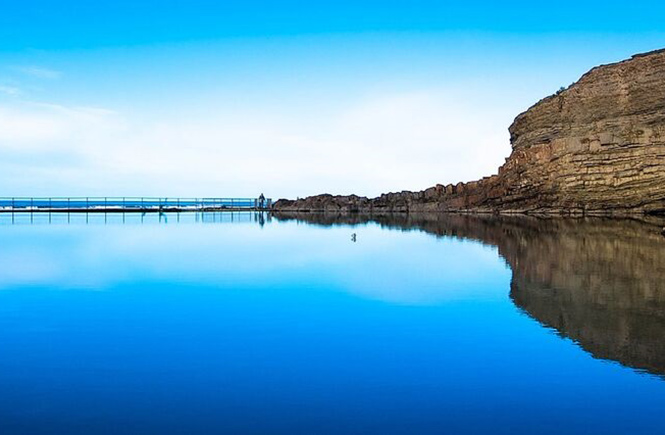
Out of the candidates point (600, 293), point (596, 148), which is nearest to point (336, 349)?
point (600, 293)

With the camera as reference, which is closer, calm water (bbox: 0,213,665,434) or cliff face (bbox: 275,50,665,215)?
calm water (bbox: 0,213,665,434)

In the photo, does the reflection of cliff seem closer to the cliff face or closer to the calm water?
the calm water

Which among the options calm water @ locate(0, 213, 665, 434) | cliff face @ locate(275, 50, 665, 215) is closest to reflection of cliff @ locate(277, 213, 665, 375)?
calm water @ locate(0, 213, 665, 434)

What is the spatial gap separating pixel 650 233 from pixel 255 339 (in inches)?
1131

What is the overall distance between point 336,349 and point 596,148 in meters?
60.2

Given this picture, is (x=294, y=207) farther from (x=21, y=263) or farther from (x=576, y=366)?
(x=576, y=366)

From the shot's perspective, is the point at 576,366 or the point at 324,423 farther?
the point at 576,366

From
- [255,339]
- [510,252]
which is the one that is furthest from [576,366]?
[510,252]

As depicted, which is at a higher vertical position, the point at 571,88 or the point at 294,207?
the point at 571,88

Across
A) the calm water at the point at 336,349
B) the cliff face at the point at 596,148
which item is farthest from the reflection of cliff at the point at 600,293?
the cliff face at the point at 596,148

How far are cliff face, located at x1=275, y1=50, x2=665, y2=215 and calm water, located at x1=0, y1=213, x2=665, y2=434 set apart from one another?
4465 centimetres

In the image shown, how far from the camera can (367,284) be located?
1677cm

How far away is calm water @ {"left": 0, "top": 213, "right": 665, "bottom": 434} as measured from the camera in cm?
655

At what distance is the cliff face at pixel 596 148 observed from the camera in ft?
196
